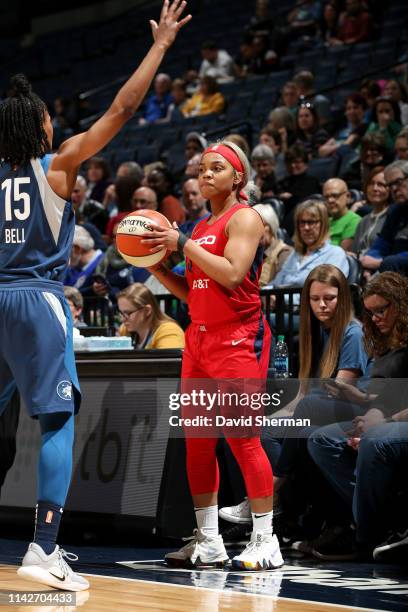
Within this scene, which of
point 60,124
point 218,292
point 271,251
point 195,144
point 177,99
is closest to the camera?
point 218,292

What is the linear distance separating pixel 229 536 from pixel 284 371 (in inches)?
42.0

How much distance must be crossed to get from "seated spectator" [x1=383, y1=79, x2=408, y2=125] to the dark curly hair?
204 inches

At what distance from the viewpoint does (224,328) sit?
15.4ft

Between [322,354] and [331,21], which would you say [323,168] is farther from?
[322,354]

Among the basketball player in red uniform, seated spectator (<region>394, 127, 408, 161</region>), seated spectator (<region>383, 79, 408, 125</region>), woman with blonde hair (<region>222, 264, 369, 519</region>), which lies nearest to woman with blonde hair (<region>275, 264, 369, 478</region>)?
woman with blonde hair (<region>222, 264, 369, 519</region>)

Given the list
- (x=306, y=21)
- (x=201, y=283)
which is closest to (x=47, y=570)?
(x=201, y=283)

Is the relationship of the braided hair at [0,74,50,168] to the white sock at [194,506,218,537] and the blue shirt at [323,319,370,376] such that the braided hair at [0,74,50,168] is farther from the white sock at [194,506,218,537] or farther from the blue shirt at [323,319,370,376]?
the blue shirt at [323,319,370,376]

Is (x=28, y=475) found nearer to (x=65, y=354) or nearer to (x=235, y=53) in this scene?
(x=65, y=354)

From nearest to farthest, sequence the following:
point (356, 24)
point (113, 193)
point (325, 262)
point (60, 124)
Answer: point (325, 262) < point (113, 193) < point (356, 24) < point (60, 124)

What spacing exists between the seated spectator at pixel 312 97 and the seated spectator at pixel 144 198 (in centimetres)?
299

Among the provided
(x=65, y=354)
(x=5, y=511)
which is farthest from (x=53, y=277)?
(x=5, y=511)

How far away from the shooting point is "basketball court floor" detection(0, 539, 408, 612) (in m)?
3.67

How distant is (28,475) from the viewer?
6012mm

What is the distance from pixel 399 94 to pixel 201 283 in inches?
246
